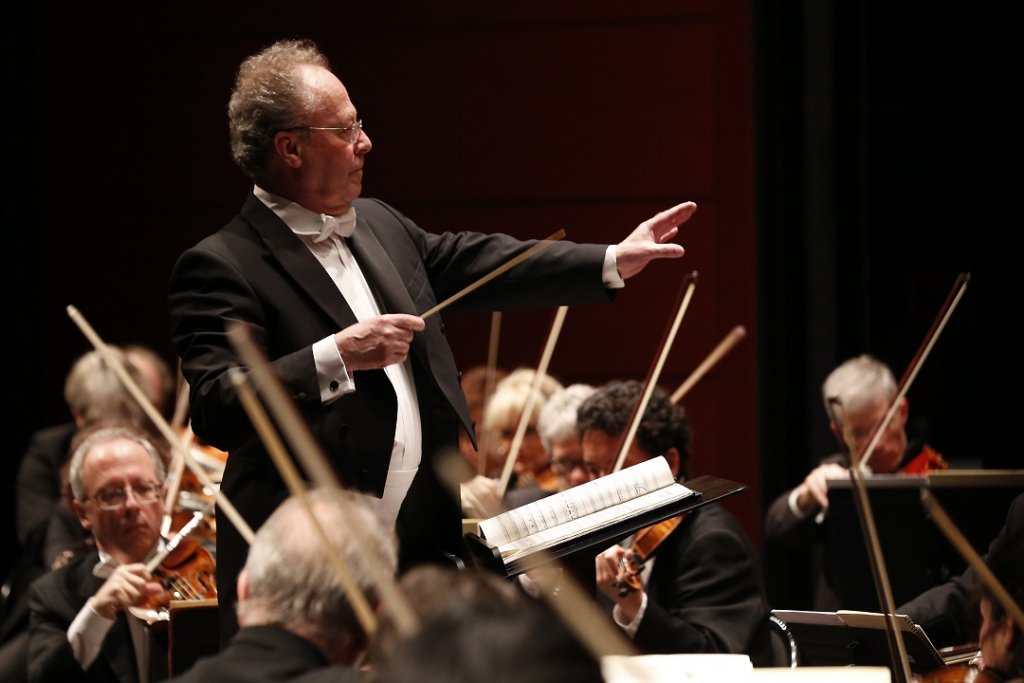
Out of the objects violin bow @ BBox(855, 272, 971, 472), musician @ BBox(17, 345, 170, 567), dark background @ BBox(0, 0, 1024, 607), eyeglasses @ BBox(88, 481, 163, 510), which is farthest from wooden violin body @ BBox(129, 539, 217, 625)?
dark background @ BBox(0, 0, 1024, 607)

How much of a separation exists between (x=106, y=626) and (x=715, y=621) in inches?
49.0

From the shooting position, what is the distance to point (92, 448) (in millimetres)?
3275

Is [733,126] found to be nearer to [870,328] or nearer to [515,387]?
[870,328]

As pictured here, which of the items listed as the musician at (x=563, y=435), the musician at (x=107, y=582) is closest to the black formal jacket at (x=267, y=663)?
the musician at (x=107, y=582)

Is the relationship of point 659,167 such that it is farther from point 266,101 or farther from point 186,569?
point 266,101

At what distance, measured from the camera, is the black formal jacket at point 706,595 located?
2961 mm

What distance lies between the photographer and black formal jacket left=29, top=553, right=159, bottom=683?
2.87 m

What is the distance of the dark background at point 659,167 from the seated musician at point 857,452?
0.94 m

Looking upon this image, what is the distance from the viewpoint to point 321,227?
8.02 ft

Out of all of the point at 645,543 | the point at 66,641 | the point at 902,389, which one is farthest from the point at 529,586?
the point at 902,389

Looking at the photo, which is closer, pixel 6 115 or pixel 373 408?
pixel 373 408

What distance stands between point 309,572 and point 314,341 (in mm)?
719

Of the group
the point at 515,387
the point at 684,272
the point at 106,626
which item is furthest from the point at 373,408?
the point at 684,272

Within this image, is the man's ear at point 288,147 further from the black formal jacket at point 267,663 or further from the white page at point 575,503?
the black formal jacket at point 267,663
